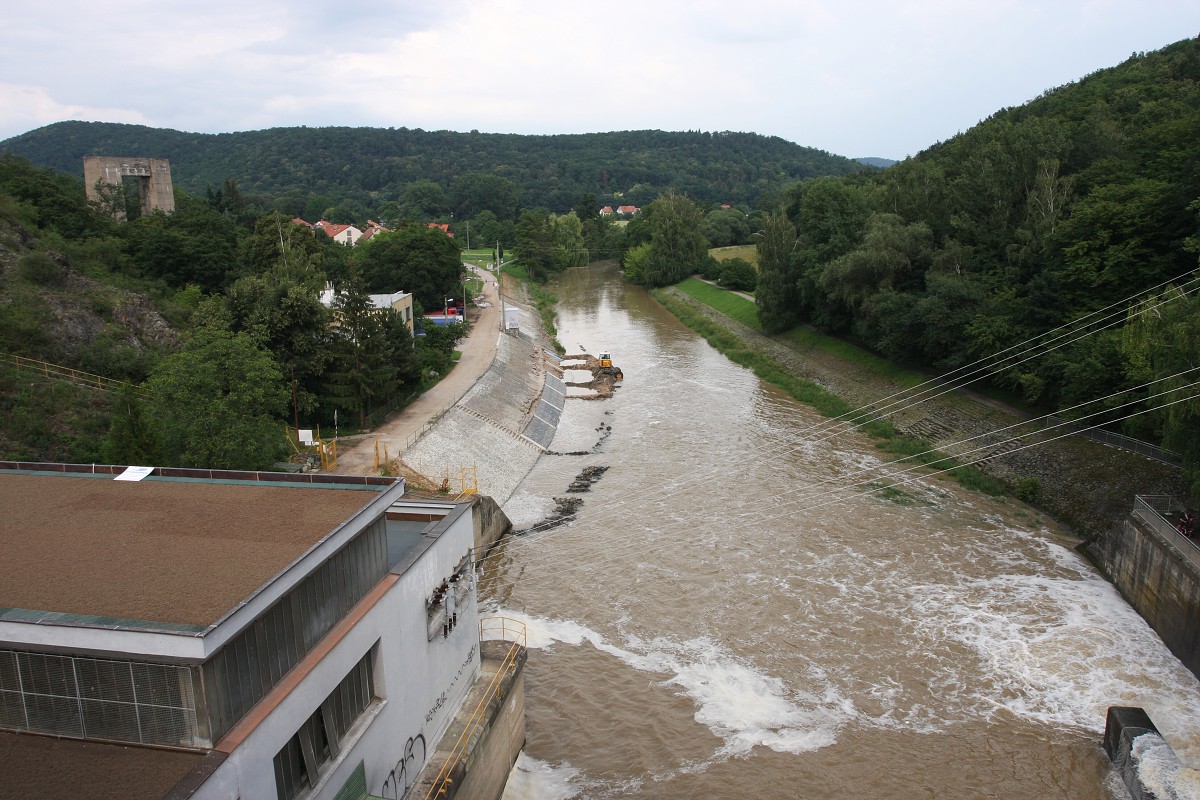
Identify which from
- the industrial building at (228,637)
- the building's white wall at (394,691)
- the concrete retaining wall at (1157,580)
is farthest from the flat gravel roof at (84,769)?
the concrete retaining wall at (1157,580)

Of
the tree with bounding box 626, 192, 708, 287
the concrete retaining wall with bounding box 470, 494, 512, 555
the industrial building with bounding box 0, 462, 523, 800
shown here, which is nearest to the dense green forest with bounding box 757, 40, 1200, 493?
the concrete retaining wall with bounding box 470, 494, 512, 555

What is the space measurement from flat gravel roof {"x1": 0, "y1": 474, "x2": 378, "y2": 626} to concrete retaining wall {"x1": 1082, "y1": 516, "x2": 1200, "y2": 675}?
17787mm

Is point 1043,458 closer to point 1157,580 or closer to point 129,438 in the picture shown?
point 1157,580

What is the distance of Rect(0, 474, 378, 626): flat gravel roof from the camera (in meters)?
8.70

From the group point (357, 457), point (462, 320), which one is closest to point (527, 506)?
point (357, 457)

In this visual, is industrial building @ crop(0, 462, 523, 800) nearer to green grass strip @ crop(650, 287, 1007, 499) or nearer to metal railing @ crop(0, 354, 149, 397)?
metal railing @ crop(0, 354, 149, 397)

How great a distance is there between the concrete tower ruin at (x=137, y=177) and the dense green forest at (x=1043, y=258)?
4243 centimetres

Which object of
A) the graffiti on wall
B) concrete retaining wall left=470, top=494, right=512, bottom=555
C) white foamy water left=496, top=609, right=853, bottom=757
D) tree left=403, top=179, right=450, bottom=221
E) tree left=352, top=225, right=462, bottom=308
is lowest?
white foamy water left=496, top=609, right=853, bottom=757

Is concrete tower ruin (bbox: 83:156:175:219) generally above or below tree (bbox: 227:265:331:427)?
above

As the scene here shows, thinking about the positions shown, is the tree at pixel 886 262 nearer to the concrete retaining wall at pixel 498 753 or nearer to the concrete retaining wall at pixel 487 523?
the concrete retaining wall at pixel 487 523

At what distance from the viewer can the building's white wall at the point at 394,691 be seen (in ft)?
27.5

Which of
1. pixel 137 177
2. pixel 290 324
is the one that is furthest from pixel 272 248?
pixel 137 177

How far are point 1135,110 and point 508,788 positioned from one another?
56.8 meters

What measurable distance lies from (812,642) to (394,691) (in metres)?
11.3
